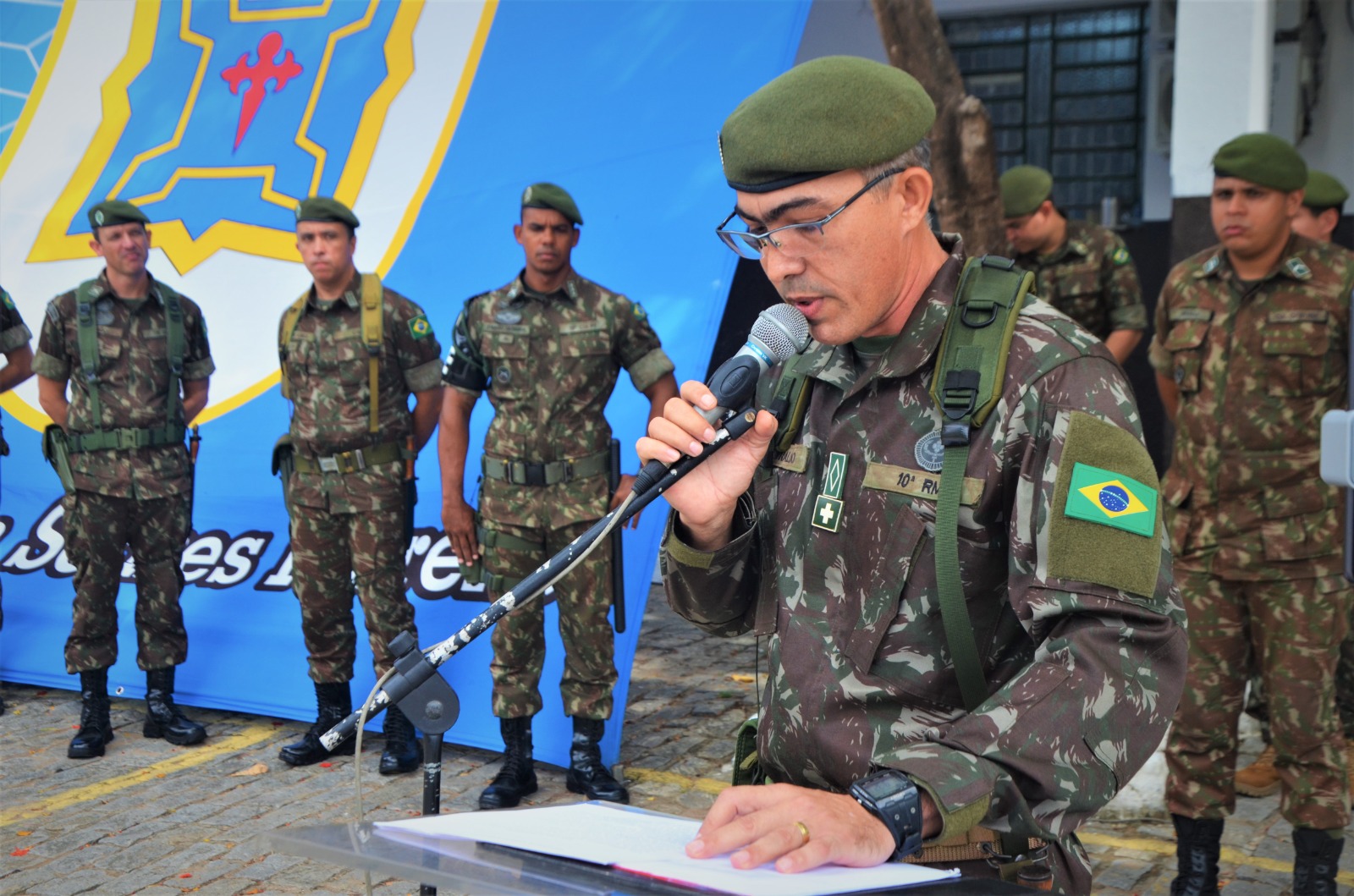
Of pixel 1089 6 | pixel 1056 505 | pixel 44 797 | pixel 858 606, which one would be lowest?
pixel 44 797

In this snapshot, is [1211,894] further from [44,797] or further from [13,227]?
[13,227]

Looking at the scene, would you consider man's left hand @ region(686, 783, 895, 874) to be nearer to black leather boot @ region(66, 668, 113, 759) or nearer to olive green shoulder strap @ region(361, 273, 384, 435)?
olive green shoulder strap @ region(361, 273, 384, 435)

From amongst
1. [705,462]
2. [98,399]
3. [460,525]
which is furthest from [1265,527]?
→ [98,399]

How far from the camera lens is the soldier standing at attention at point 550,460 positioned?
4926 mm

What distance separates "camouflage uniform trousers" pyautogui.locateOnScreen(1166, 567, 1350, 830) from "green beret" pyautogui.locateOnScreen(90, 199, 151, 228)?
15.7 ft

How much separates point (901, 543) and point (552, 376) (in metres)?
3.47

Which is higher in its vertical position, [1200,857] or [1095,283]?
[1095,283]

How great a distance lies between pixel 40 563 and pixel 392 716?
2604 millimetres

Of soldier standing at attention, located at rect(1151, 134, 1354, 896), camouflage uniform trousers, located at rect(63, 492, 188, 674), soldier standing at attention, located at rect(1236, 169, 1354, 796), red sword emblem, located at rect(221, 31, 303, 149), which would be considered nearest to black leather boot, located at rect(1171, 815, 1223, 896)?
soldier standing at attention, located at rect(1151, 134, 1354, 896)

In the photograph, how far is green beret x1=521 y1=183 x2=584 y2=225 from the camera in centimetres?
491

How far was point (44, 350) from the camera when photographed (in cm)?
580

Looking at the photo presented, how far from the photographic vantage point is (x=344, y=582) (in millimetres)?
5531

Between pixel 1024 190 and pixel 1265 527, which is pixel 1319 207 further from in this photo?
pixel 1265 527

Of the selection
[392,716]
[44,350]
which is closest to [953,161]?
[392,716]
